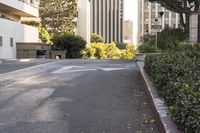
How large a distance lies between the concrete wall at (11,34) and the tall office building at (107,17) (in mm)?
93386

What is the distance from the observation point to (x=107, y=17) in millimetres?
146375

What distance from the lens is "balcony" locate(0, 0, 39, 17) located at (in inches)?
1779

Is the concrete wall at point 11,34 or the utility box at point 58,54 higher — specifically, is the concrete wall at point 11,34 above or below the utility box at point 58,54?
above

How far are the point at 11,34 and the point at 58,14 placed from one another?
124ft

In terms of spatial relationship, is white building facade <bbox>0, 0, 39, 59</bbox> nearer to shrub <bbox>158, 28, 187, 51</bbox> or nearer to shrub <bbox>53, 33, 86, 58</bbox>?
shrub <bbox>53, 33, 86, 58</bbox>

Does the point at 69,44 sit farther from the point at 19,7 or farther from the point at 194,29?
the point at 194,29

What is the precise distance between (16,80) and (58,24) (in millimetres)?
68995

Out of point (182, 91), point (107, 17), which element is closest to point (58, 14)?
point (107, 17)

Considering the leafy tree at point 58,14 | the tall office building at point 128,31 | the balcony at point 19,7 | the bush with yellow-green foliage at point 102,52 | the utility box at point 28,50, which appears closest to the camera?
the balcony at point 19,7

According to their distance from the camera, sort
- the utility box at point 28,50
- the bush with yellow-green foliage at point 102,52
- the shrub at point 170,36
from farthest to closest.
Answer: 1. the bush with yellow-green foliage at point 102,52
2. the utility box at point 28,50
3. the shrub at point 170,36

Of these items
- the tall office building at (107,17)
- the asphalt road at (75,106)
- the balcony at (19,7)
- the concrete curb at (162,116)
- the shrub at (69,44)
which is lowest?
the asphalt road at (75,106)

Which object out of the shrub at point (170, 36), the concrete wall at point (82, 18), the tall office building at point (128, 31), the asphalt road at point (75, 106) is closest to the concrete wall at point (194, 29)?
the shrub at point (170, 36)

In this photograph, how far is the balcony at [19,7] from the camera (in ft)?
148

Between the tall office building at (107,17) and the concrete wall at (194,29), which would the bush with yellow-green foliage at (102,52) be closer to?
the concrete wall at (194,29)
